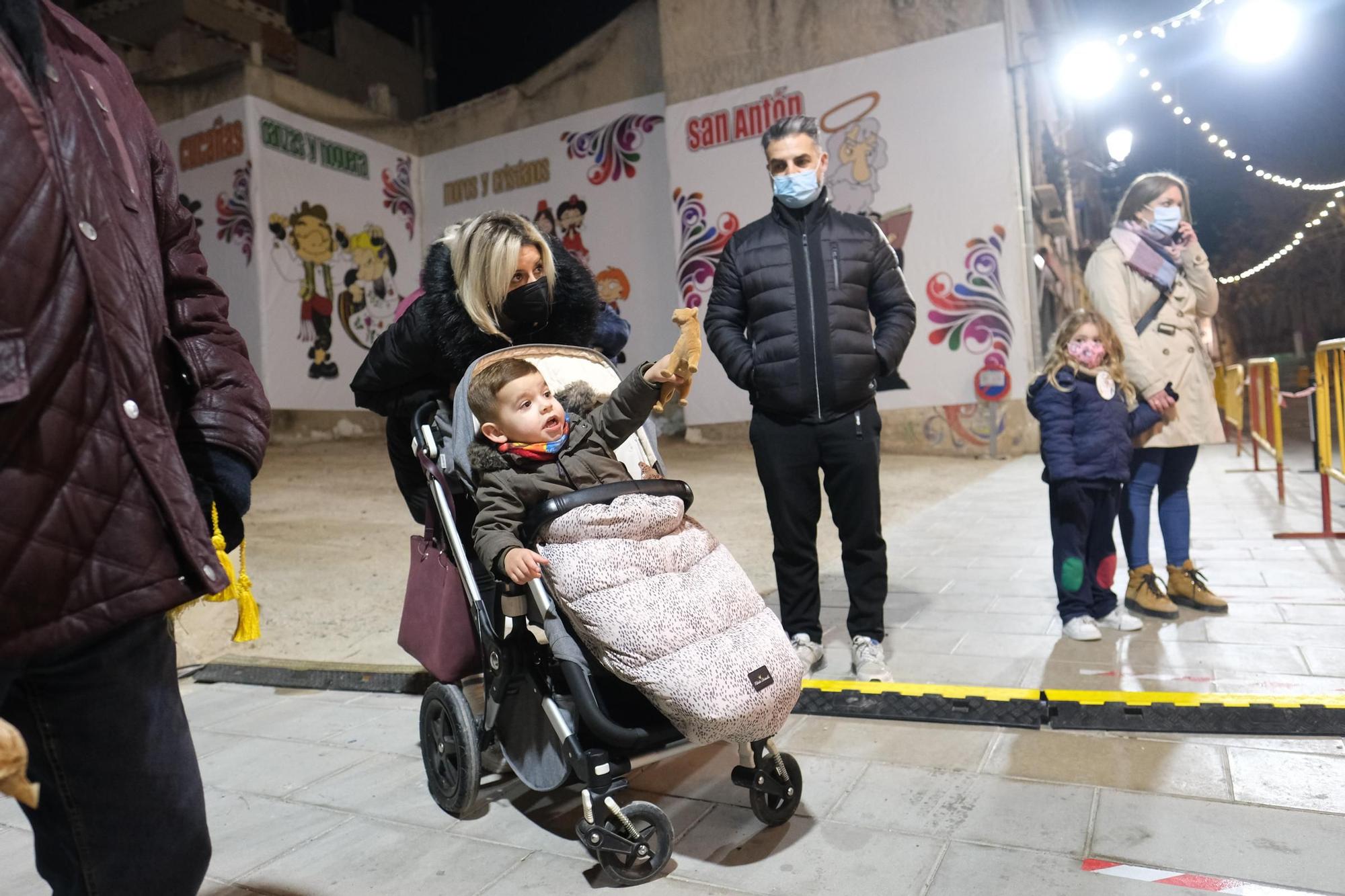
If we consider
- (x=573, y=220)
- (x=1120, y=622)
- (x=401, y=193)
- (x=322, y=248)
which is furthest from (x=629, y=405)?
(x=401, y=193)

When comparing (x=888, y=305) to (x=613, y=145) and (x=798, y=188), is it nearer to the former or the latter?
(x=798, y=188)

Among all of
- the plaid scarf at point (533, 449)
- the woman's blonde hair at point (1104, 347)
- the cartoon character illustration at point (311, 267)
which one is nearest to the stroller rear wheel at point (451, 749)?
the plaid scarf at point (533, 449)

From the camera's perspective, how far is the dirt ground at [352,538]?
4609mm

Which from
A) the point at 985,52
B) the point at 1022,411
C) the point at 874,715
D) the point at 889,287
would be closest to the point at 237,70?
the point at 985,52

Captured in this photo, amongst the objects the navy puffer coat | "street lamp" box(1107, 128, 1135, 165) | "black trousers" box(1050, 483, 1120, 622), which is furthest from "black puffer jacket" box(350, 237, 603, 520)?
"street lamp" box(1107, 128, 1135, 165)

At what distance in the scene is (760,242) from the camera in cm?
354

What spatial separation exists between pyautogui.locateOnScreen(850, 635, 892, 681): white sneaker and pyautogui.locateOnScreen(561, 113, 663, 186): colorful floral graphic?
10136mm

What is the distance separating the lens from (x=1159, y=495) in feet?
13.5

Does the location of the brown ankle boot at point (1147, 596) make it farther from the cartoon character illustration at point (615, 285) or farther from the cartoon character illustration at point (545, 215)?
the cartoon character illustration at point (545, 215)

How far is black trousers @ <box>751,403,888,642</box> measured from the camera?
11.3ft

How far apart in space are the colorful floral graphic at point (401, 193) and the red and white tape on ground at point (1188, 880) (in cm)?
1365

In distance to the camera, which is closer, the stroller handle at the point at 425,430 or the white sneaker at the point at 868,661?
the stroller handle at the point at 425,430

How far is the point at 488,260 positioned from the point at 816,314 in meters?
1.32

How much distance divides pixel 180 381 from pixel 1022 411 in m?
10.9
